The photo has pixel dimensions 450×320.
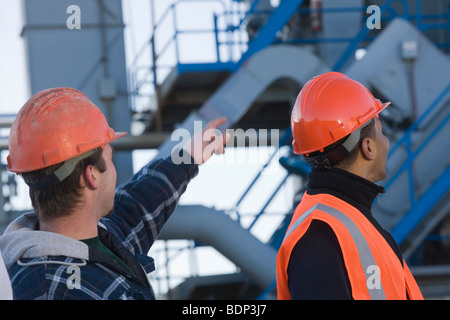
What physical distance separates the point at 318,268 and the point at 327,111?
0.78 meters

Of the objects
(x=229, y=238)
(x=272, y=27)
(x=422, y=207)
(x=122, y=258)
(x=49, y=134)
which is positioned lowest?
(x=229, y=238)

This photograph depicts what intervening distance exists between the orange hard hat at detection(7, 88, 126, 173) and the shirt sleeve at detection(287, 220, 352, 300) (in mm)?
854

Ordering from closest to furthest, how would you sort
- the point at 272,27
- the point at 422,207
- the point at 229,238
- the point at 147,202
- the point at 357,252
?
the point at 357,252
the point at 147,202
the point at 422,207
the point at 229,238
the point at 272,27

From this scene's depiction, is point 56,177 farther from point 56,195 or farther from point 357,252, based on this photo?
point 357,252

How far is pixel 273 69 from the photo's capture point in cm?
771

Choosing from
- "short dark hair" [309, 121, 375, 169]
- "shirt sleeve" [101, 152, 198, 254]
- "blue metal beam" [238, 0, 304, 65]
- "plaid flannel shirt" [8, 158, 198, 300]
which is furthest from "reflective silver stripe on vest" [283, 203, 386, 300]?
"blue metal beam" [238, 0, 304, 65]

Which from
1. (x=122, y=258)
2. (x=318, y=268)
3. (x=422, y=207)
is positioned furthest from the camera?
(x=422, y=207)

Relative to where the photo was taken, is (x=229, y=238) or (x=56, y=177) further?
(x=229, y=238)

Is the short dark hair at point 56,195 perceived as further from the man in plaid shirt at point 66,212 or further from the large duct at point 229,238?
the large duct at point 229,238

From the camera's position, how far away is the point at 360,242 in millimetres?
2309

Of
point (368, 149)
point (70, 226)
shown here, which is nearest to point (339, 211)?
point (368, 149)
